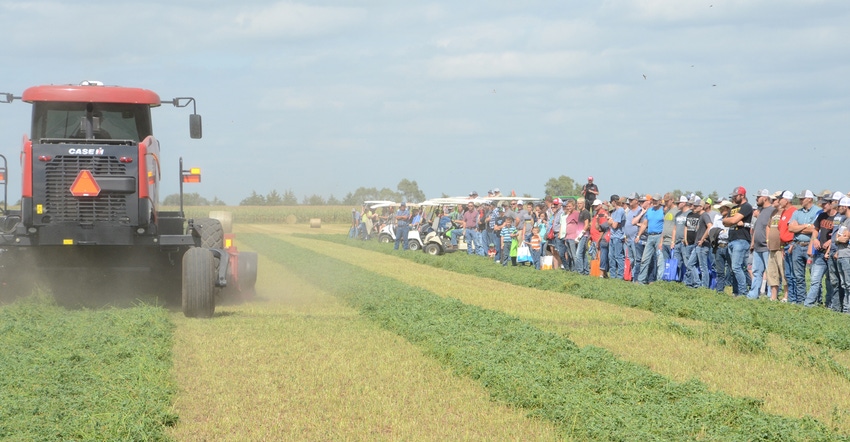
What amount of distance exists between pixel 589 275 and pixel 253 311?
938 centimetres

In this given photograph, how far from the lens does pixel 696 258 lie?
1839 centimetres

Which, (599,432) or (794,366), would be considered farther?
(794,366)

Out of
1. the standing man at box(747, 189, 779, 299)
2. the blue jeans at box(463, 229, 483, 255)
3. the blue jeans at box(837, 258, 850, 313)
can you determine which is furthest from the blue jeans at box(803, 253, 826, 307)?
the blue jeans at box(463, 229, 483, 255)

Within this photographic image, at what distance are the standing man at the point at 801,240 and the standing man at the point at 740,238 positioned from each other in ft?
3.31

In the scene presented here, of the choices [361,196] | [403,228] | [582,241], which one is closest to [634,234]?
[582,241]

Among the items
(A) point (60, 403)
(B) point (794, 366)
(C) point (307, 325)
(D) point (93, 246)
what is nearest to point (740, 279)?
(B) point (794, 366)

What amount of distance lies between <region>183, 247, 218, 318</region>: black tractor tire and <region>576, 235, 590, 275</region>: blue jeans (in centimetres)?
1085

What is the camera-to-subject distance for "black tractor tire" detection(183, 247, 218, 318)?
43.1 ft

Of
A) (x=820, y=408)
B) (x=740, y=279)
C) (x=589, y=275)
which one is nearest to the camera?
(x=820, y=408)

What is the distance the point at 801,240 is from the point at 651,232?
414 cm

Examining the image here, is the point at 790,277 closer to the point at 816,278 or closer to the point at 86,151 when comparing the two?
the point at 816,278

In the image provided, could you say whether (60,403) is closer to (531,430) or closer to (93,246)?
(531,430)

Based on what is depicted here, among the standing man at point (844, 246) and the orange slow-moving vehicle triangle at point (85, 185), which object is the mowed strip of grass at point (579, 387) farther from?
the standing man at point (844, 246)

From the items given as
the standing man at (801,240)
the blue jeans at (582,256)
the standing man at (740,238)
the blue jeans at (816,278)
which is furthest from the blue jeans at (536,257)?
the blue jeans at (816,278)
